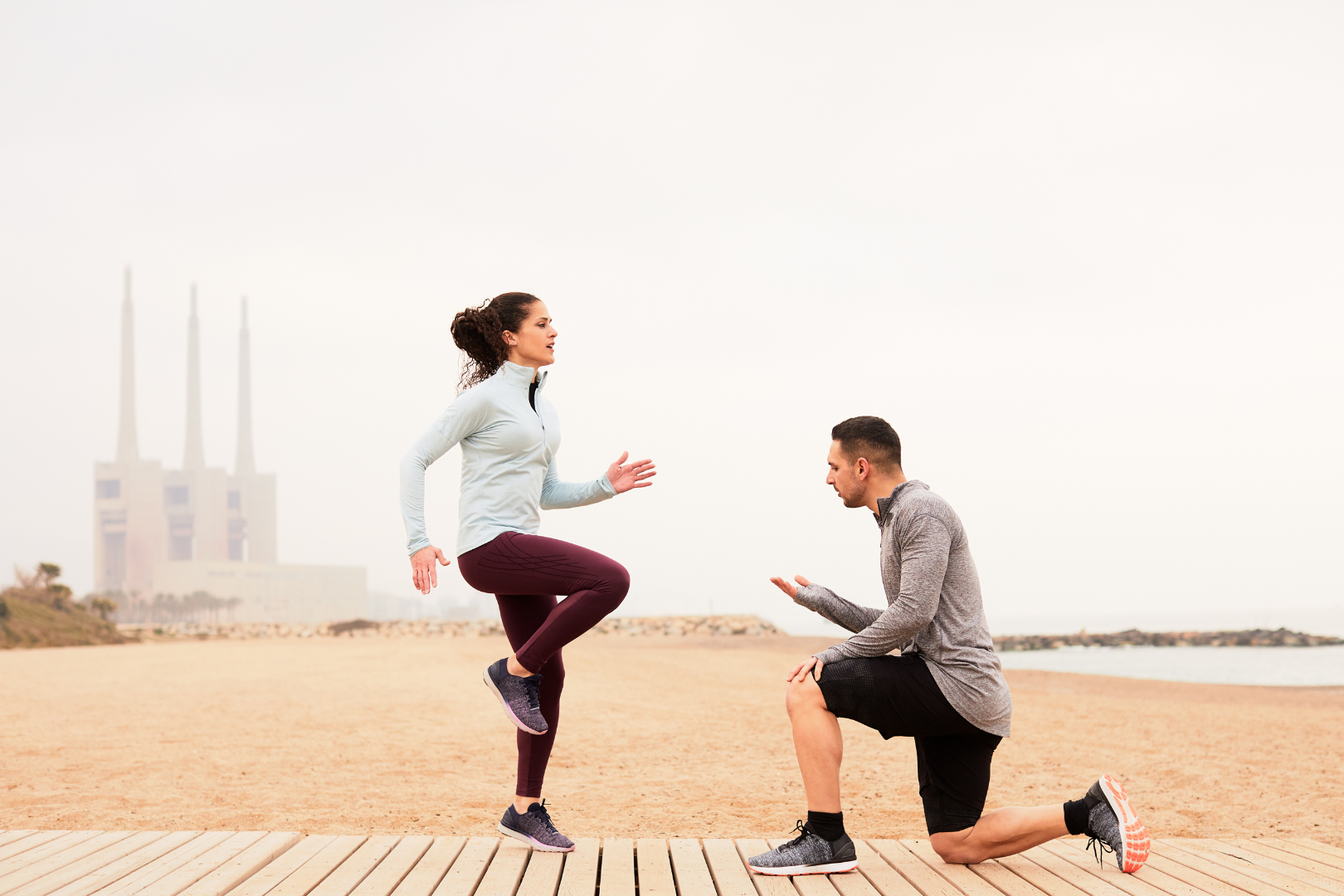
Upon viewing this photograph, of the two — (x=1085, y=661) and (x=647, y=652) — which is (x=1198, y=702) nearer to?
(x=647, y=652)

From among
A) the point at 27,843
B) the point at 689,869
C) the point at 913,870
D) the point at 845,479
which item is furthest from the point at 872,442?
the point at 27,843

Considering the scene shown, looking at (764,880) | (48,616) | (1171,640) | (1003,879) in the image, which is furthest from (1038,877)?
(1171,640)

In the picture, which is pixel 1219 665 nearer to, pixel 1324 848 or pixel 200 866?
pixel 1324 848

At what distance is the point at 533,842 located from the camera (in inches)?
153

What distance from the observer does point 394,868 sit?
360 cm

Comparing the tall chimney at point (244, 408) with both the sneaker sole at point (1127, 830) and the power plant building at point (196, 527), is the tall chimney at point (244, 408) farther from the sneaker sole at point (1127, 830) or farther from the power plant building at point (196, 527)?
the sneaker sole at point (1127, 830)

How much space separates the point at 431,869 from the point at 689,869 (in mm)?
949

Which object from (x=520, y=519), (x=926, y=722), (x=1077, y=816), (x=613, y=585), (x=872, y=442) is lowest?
(x=1077, y=816)

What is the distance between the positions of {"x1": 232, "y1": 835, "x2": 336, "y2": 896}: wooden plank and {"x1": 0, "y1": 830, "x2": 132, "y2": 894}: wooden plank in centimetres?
64

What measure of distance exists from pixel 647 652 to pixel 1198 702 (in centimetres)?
1169

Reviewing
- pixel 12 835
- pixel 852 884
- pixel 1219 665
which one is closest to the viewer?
pixel 852 884

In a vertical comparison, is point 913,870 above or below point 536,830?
below

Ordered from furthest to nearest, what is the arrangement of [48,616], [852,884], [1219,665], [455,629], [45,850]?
[455,629] → [48,616] → [1219,665] → [45,850] → [852,884]

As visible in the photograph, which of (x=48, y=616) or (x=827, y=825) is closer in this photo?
(x=827, y=825)
